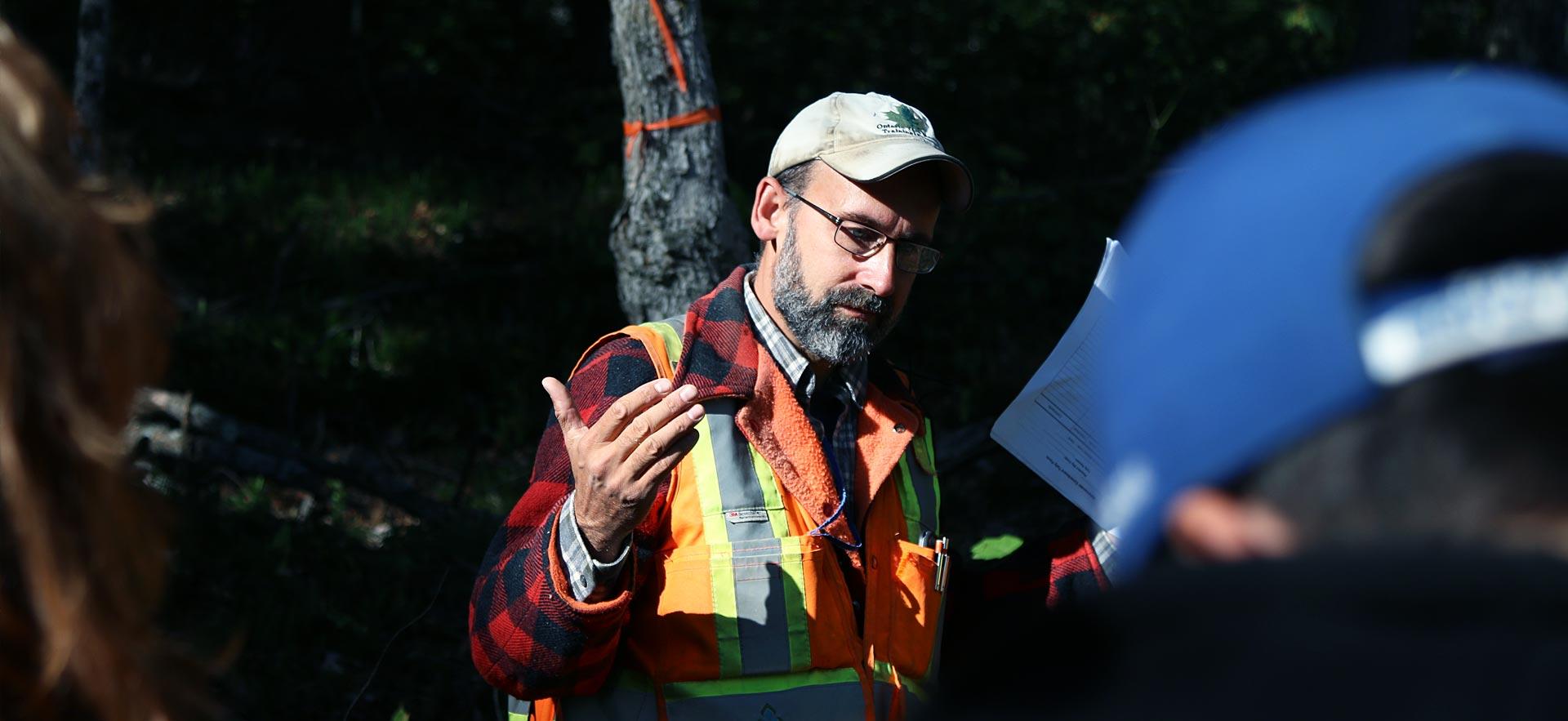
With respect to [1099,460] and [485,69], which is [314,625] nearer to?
[1099,460]

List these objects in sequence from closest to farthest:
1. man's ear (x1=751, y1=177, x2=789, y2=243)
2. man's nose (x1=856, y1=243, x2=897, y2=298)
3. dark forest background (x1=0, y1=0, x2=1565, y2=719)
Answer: man's nose (x1=856, y1=243, x2=897, y2=298) < man's ear (x1=751, y1=177, x2=789, y2=243) < dark forest background (x1=0, y1=0, x2=1565, y2=719)

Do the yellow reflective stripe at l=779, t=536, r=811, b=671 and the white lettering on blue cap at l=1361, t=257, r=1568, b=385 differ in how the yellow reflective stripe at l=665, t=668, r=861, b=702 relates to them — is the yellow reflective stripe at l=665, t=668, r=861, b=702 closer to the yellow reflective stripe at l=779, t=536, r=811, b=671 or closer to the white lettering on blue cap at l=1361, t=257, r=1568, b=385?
the yellow reflective stripe at l=779, t=536, r=811, b=671

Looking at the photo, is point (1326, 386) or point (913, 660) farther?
point (913, 660)

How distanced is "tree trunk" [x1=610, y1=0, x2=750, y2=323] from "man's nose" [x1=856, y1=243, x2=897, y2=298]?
113 centimetres

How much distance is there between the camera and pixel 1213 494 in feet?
2.45

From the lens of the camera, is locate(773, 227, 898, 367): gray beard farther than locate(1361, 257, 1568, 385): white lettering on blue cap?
Yes

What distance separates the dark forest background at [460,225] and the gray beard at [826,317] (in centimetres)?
54

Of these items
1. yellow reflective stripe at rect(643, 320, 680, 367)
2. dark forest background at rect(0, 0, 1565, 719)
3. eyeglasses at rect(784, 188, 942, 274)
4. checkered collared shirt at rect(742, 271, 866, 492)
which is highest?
eyeglasses at rect(784, 188, 942, 274)

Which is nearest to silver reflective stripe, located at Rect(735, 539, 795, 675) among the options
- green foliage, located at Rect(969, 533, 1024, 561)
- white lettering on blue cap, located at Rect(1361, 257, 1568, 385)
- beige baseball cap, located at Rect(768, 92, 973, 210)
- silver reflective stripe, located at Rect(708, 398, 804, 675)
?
silver reflective stripe, located at Rect(708, 398, 804, 675)

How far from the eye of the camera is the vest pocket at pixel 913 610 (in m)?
2.62

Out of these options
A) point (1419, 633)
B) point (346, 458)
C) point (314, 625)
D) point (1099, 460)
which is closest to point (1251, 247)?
point (1419, 633)

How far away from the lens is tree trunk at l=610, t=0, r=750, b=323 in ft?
13.2

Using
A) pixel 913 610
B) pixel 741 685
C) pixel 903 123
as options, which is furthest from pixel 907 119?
pixel 741 685

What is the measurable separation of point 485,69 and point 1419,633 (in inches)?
385
